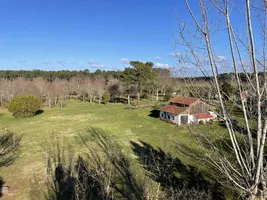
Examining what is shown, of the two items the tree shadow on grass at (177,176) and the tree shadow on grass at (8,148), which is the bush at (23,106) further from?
the tree shadow on grass at (177,176)

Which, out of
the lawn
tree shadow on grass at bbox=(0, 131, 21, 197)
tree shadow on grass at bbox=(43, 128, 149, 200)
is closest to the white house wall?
the lawn

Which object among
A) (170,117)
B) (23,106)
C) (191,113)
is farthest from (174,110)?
(23,106)

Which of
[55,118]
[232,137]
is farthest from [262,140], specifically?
[55,118]

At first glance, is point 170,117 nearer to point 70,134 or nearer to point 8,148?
point 70,134

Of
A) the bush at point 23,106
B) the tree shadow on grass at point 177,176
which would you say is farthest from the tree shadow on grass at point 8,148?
the tree shadow on grass at point 177,176

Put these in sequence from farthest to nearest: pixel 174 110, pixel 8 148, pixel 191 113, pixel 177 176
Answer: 1. pixel 174 110
2. pixel 191 113
3. pixel 8 148
4. pixel 177 176

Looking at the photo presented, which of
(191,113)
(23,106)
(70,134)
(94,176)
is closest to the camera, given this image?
(94,176)

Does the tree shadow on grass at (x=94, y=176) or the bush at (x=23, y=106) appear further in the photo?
the bush at (x=23, y=106)
